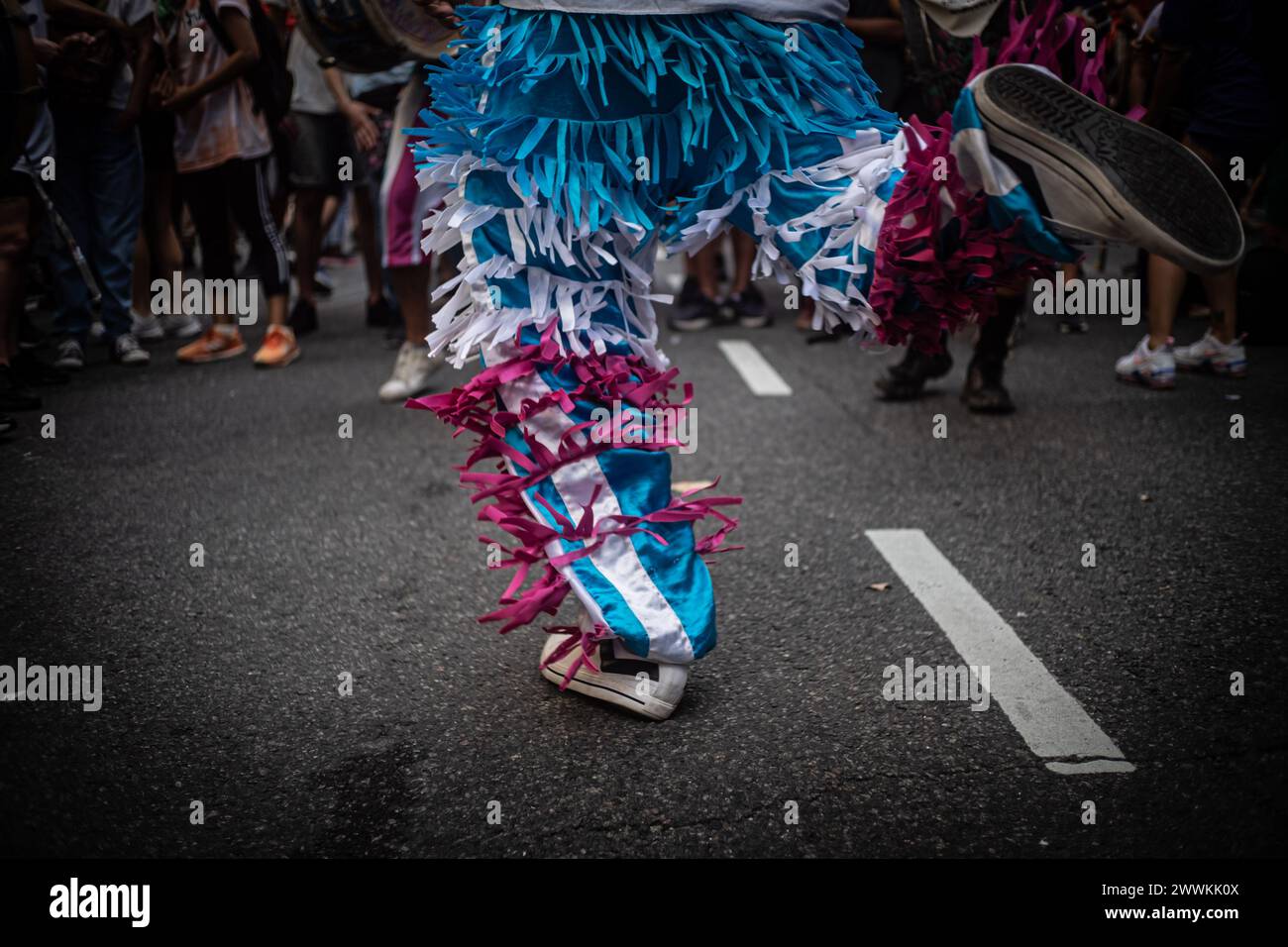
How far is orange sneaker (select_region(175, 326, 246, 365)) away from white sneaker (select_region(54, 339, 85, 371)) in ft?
1.49

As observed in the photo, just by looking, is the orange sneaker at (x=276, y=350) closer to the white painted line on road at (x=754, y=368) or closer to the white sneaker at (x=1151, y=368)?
the white painted line on road at (x=754, y=368)

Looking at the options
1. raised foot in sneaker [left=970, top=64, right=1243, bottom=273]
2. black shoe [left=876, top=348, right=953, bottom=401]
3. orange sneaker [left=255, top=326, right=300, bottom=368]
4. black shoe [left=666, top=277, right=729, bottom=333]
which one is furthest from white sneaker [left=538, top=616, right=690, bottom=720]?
black shoe [left=666, top=277, right=729, bottom=333]

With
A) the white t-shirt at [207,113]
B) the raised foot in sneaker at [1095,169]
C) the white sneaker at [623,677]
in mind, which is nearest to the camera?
the raised foot in sneaker at [1095,169]

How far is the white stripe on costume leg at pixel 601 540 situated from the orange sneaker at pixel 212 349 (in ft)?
13.7

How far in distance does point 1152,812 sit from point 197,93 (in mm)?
5213

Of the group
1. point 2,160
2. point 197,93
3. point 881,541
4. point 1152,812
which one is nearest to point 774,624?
point 881,541

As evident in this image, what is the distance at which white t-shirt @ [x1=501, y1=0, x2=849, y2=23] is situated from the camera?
1807 mm

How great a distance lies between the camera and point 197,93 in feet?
17.4

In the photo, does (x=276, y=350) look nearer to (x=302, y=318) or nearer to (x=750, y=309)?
(x=302, y=318)

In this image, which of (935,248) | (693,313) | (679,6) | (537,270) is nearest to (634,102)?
(679,6)

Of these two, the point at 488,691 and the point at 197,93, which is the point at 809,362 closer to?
the point at 197,93

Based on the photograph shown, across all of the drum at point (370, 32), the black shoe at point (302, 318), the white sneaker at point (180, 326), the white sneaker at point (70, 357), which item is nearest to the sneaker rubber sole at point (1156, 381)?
the drum at point (370, 32)

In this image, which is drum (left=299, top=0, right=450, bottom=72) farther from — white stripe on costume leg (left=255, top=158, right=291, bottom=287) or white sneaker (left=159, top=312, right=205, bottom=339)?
white sneaker (left=159, top=312, right=205, bottom=339)

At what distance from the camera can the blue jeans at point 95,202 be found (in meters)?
5.08
